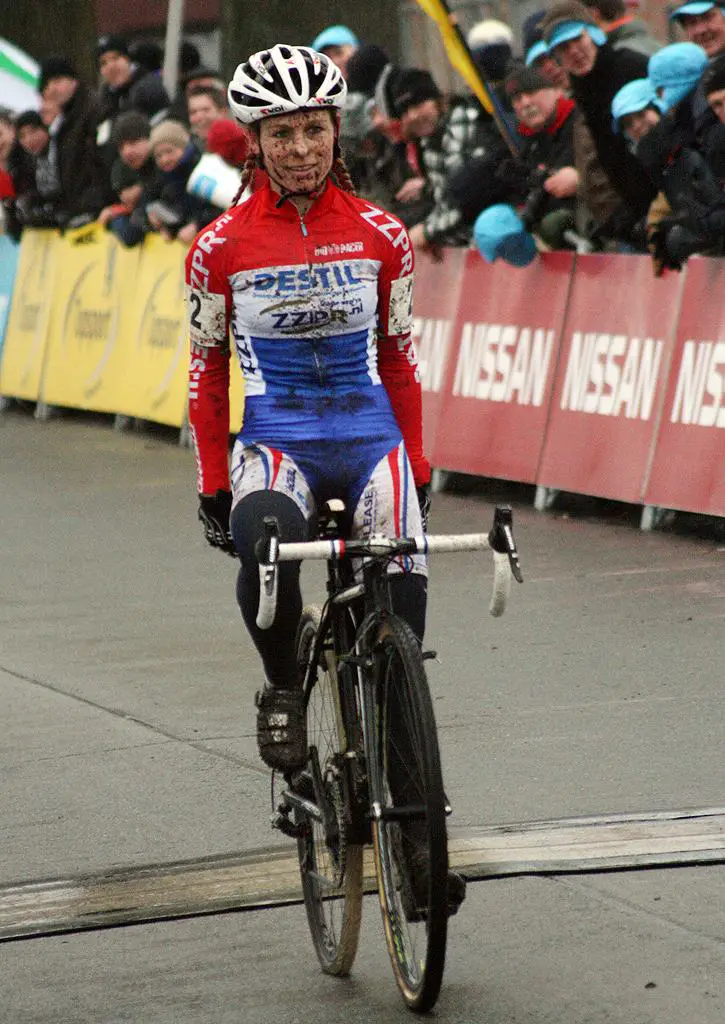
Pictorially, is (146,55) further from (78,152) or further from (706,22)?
(706,22)

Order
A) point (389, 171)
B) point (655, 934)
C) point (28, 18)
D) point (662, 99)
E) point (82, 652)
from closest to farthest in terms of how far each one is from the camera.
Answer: point (655, 934) → point (82, 652) → point (662, 99) → point (389, 171) → point (28, 18)

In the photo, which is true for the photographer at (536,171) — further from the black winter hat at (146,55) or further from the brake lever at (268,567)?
the brake lever at (268,567)

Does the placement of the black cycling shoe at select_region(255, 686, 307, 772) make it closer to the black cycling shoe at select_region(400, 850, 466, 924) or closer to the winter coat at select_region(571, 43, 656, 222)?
the black cycling shoe at select_region(400, 850, 466, 924)

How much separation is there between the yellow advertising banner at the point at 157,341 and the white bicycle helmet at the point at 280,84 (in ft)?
36.8

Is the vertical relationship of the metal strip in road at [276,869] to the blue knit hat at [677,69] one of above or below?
below

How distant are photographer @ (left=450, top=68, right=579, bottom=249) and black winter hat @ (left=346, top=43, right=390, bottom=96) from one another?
2229 millimetres

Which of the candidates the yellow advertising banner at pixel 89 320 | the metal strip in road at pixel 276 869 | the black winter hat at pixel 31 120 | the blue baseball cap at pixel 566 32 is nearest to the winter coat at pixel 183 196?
the yellow advertising banner at pixel 89 320

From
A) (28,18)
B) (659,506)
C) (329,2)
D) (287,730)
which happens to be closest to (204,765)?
(287,730)

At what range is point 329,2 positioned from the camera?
80.8 ft

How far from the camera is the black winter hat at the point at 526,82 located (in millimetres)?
12711

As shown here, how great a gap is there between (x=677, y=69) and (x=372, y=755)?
24.2ft

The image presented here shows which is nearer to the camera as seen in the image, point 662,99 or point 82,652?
point 82,652

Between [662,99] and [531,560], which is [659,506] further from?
[662,99]

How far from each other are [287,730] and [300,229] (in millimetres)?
1250
